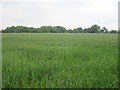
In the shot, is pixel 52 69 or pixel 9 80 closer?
pixel 9 80

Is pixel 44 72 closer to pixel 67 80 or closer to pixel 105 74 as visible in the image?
pixel 67 80

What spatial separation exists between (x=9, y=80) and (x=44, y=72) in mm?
796

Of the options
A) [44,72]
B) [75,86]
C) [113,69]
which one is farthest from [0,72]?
[113,69]

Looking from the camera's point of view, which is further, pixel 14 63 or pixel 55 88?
pixel 14 63

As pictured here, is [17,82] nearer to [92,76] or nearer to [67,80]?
[67,80]

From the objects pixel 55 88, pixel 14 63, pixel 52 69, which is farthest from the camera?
pixel 14 63

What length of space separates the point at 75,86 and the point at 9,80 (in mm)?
1377

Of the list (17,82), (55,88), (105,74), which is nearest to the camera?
(55,88)

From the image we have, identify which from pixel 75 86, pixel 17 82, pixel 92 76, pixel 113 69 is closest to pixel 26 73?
pixel 17 82

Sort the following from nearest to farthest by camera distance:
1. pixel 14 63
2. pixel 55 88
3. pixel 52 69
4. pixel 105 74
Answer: pixel 55 88, pixel 105 74, pixel 52 69, pixel 14 63

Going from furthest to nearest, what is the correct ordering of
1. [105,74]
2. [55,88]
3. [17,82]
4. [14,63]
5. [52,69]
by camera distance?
[14,63] → [52,69] → [105,74] → [17,82] → [55,88]

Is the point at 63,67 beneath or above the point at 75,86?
above

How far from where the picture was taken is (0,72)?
3225 mm

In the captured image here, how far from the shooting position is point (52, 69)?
3412 mm
